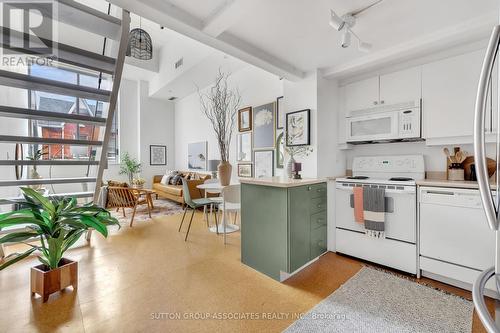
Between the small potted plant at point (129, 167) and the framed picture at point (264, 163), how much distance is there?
4.13m

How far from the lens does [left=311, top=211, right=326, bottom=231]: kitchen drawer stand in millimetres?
2566

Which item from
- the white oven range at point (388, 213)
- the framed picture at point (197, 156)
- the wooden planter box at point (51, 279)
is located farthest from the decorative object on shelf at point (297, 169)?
the framed picture at point (197, 156)

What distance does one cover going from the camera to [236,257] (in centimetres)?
277

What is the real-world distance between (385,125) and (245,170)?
9.22ft

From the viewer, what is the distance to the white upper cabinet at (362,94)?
286 cm

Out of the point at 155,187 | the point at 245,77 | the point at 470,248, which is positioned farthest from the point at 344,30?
the point at 155,187

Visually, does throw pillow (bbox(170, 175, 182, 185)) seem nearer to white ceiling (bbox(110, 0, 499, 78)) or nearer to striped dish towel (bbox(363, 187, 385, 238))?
white ceiling (bbox(110, 0, 499, 78))

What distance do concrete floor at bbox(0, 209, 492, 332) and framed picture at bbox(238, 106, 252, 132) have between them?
2602 millimetres

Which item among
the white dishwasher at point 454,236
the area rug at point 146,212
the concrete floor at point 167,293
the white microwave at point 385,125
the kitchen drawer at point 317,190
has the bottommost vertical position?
the concrete floor at point 167,293

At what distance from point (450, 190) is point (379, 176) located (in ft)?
2.98

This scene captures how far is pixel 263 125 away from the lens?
176 inches

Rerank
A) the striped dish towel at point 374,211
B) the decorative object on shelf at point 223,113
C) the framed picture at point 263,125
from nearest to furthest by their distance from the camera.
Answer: the striped dish towel at point 374,211 → the decorative object on shelf at point 223,113 → the framed picture at point 263,125

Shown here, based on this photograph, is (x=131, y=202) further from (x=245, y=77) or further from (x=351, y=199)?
(x=351, y=199)

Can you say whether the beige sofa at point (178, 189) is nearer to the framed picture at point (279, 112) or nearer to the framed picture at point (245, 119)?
the framed picture at point (245, 119)
